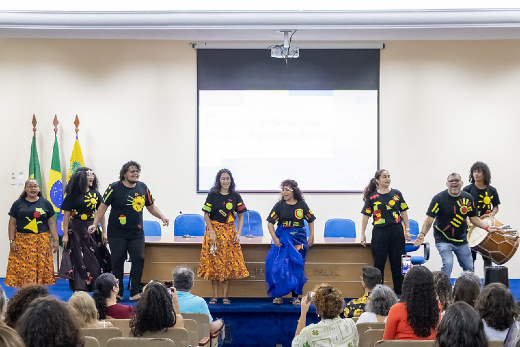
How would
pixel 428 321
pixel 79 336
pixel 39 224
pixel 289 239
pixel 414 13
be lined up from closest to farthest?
pixel 79 336 → pixel 428 321 → pixel 289 239 → pixel 39 224 → pixel 414 13

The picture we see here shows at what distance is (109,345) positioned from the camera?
3033 mm

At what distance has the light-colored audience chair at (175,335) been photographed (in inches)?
131

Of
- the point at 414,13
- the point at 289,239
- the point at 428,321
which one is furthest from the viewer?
the point at 414,13

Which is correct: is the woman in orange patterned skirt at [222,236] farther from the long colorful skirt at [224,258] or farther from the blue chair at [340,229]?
the blue chair at [340,229]

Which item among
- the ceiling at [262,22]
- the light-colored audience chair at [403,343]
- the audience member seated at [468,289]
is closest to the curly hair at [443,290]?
the audience member seated at [468,289]

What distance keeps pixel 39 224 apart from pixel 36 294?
339 centimetres

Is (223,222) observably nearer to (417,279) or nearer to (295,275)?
(295,275)

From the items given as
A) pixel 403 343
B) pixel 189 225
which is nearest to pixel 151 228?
pixel 189 225

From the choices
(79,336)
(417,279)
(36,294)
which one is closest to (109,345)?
(36,294)

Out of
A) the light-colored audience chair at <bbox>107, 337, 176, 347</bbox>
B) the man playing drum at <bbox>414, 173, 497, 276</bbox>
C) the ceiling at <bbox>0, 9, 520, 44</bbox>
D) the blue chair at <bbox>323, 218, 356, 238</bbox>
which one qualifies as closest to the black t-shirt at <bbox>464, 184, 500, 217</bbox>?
the man playing drum at <bbox>414, 173, 497, 276</bbox>

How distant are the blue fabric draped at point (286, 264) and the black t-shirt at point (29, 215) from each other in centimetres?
256

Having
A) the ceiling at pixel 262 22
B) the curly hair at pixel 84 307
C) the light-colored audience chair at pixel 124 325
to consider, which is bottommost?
the light-colored audience chair at pixel 124 325

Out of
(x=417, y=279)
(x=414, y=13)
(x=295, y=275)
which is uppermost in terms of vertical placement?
(x=414, y=13)
